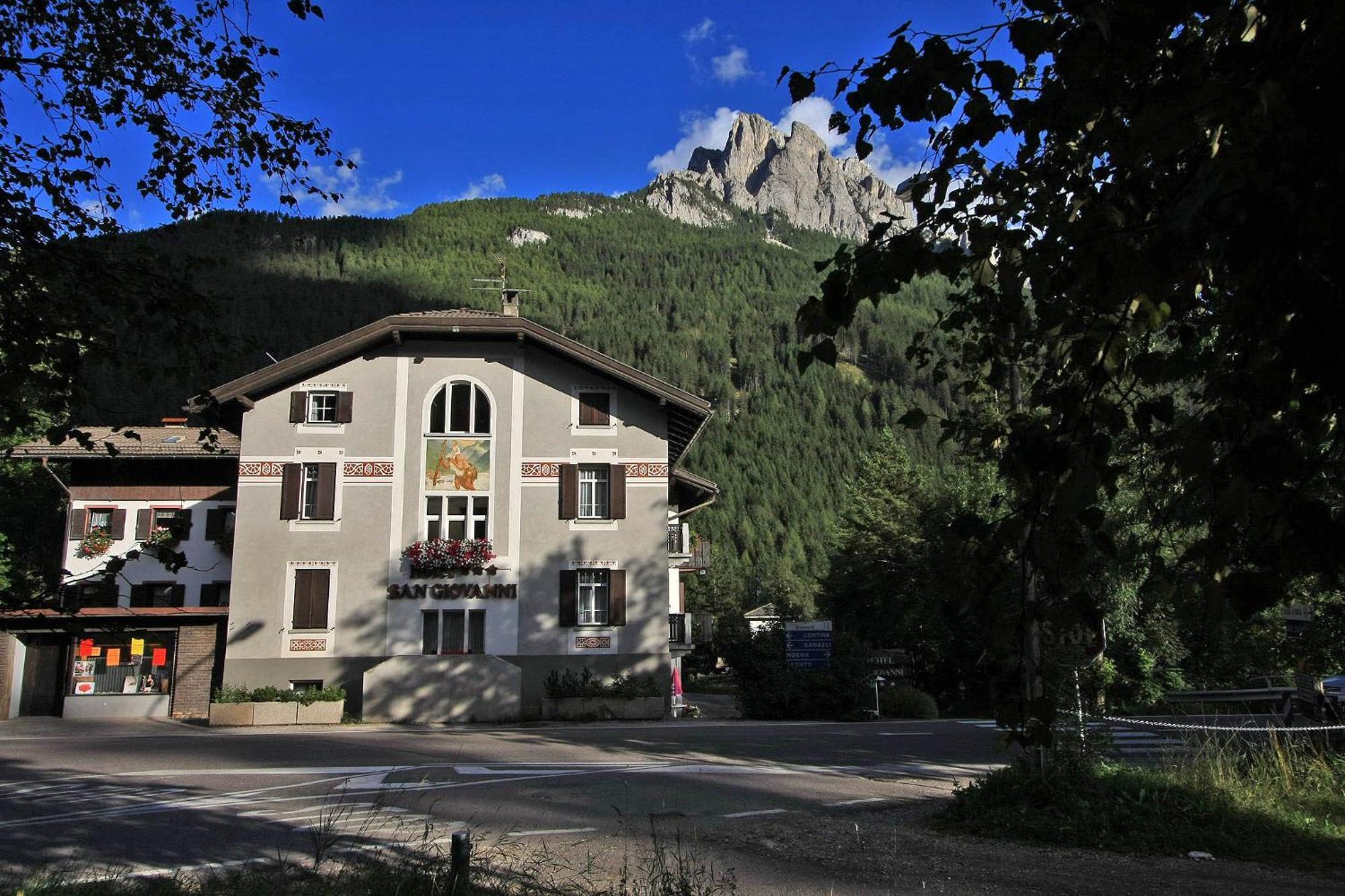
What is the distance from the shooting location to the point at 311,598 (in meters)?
26.8

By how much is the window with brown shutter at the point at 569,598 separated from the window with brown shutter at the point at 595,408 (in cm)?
418

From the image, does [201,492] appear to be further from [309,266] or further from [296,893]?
[309,266]

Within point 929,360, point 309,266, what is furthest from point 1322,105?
point 309,266

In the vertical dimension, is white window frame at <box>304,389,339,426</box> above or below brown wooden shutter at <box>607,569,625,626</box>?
above

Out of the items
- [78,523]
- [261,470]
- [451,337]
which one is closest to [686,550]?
[451,337]

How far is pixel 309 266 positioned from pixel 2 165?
130 meters

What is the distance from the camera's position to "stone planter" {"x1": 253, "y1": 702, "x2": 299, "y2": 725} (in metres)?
23.3

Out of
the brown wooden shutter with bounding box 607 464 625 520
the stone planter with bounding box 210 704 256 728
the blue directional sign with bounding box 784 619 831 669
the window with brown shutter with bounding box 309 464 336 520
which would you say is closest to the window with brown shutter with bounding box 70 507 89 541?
the window with brown shutter with bounding box 309 464 336 520

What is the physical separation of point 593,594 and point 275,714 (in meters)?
8.38

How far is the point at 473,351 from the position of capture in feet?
93.9

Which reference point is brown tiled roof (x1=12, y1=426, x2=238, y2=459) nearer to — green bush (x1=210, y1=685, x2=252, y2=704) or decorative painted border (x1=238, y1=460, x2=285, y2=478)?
decorative painted border (x1=238, y1=460, x2=285, y2=478)

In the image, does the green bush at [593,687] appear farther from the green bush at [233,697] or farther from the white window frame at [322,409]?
the white window frame at [322,409]

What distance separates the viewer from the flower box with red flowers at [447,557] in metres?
26.7

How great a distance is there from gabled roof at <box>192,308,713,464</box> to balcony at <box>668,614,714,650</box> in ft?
19.6
